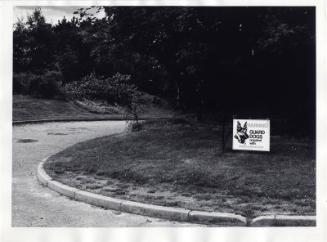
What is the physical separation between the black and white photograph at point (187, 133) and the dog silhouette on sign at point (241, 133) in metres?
0.02

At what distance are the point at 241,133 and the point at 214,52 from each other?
2.14 metres

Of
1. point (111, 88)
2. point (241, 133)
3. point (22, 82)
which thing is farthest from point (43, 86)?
point (241, 133)

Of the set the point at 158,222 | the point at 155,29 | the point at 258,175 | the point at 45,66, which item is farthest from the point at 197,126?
the point at 45,66

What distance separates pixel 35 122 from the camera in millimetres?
15531

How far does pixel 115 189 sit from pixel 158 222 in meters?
1.21

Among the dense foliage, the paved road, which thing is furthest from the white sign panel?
the paved road

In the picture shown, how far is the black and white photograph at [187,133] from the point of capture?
16.0 feet

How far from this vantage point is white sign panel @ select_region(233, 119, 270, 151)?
6.34 meters

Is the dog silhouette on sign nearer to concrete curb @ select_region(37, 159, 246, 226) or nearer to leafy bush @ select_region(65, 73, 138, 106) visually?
concrete curb @ select_region(37, 159, 246, 226)

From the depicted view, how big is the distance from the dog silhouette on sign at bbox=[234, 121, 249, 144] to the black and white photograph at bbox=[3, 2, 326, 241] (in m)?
0.02

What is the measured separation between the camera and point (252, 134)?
6488 millimetres

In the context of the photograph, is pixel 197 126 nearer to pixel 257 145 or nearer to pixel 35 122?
pixel 257 145

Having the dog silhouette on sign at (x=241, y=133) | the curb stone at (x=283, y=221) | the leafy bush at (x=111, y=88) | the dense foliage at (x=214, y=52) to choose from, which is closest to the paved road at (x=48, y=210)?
the curb stone at (x=283, y=221)

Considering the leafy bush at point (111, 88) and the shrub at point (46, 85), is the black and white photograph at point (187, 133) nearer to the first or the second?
the leafy bush at point (111, 88)
